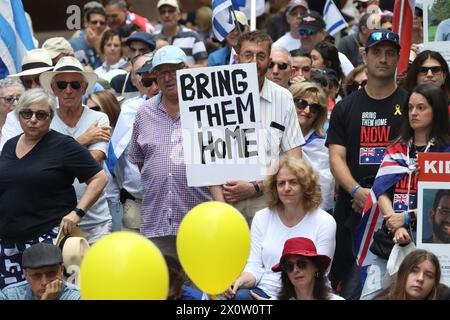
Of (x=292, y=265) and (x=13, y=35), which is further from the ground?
(x=13, y=35)

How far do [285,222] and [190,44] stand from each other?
20.5 ft

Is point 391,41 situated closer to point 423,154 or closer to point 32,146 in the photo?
point 423,154

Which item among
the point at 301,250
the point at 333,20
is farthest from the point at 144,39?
the point at 301,250

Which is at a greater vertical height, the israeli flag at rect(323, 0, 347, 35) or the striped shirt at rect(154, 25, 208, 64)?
the israeli flag at rect(323, 0, 347, 35)

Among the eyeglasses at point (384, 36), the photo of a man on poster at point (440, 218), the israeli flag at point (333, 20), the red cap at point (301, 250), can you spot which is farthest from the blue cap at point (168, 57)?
the israeli flag at point (333, 20)

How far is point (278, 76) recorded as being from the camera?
36.0 ft

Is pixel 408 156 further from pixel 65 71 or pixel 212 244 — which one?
Result: pixel 65 71

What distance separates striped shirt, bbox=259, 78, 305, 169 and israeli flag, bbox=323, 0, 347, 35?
17.8 feet

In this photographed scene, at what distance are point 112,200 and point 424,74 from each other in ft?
8.92

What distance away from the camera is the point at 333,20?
14.8 meters

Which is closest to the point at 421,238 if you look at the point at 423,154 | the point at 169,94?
the point at 423,154

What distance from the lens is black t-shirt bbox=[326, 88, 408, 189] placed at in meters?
9.29

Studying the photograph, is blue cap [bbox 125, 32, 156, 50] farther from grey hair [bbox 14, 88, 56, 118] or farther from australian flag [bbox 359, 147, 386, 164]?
australian flag [bbox 359, 147, 386, 164]

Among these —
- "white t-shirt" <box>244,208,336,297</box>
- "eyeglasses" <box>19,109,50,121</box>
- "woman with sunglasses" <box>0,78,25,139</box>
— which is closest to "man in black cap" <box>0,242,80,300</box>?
"eyeglasses" <box>19,109,50,121</box>
